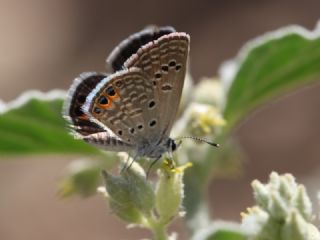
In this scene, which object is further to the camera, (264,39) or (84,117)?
(264,39)

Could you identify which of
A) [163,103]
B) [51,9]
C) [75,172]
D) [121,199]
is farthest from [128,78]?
[51,9]

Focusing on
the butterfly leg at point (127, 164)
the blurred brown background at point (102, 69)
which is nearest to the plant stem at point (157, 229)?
the butterfly leg at point (127, 164)

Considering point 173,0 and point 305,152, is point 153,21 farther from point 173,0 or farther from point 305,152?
point 305,152

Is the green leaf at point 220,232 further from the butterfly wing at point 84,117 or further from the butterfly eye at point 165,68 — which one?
the butterfly eye at point 165,68

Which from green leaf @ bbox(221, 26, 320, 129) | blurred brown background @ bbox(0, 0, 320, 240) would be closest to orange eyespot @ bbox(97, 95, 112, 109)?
green leaf @ bbox(221, 26, 320, 129)

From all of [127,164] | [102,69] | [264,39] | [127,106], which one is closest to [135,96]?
[127,106]

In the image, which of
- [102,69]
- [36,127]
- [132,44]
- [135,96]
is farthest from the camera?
[102,69]

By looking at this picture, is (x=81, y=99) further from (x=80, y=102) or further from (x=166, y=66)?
(x=166, y=66)
